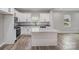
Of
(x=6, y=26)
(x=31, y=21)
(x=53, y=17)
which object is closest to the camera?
(x=31, y=21)

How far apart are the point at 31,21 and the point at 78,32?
1156 millimetres

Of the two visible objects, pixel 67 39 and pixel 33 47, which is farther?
pixel 67 39

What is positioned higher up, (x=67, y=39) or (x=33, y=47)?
(x=67, y=39)
